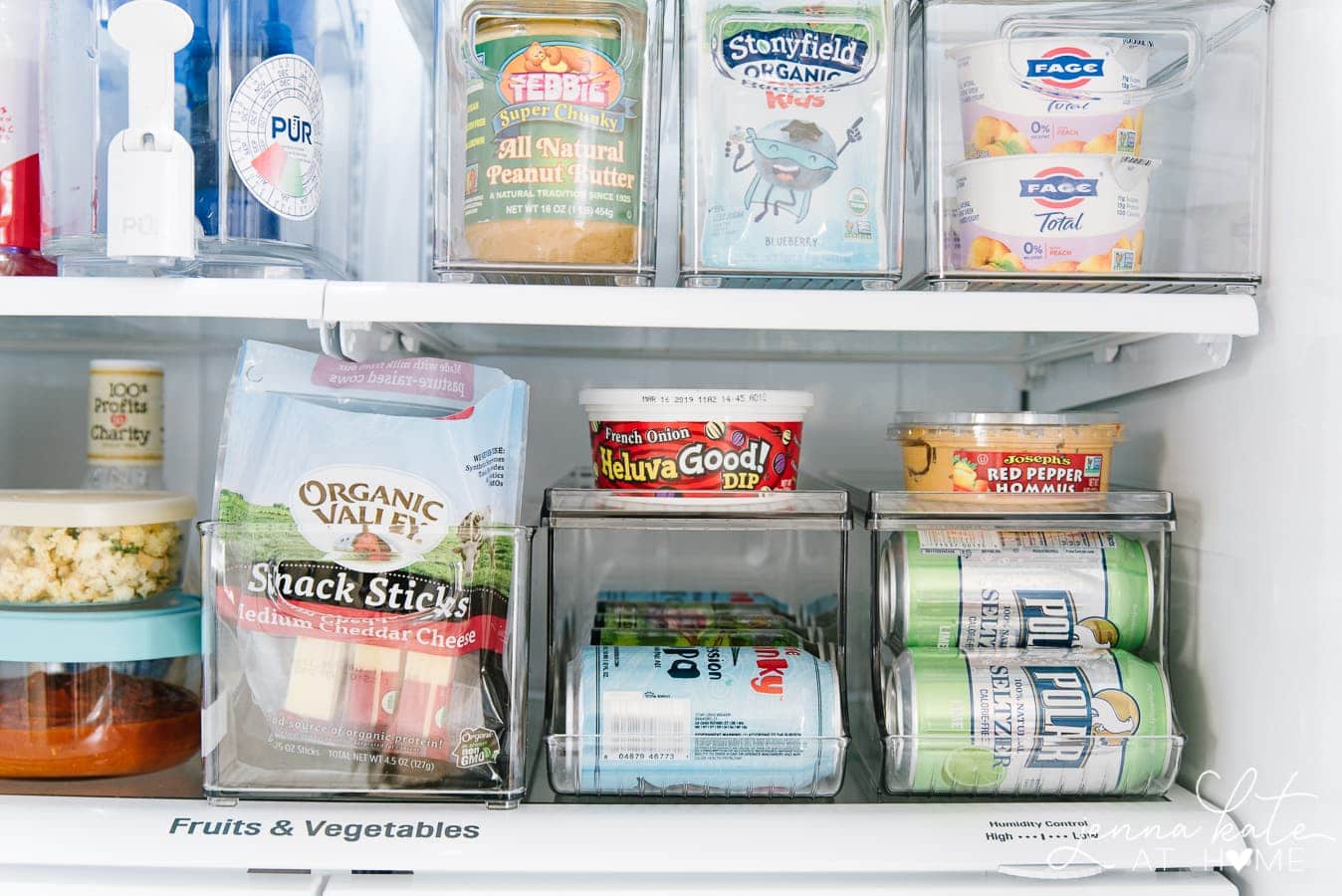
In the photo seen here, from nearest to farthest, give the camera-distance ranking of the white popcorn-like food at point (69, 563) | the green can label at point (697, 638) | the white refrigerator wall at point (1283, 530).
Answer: the white refrigerator wall at point (1283, 530), the white popcorn-like food at point (69, 563), the green can label at point (697, 638)

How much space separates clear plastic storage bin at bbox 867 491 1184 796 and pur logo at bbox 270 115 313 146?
55 centimetres

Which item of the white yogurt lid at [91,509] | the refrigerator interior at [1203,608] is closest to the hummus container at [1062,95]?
the refrigerator interior at [1203,608]

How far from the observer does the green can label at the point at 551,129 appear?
32.8 inches

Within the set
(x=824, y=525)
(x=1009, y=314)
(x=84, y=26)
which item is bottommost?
(x=824, y=525)

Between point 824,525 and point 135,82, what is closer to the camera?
point 135,82

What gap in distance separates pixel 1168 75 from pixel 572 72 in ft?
1.60

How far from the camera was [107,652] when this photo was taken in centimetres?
85

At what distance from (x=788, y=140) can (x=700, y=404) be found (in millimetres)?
221

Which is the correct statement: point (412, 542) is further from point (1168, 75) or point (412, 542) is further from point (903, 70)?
point (1168, 75)

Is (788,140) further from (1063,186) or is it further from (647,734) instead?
(647,734)

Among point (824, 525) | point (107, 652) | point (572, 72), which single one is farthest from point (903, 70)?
point (107, 652)

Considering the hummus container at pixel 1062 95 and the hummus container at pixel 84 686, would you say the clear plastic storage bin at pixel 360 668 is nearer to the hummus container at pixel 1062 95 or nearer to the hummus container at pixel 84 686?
the hummus container at pixel 84 686

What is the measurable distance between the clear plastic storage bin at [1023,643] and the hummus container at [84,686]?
0.59 metres

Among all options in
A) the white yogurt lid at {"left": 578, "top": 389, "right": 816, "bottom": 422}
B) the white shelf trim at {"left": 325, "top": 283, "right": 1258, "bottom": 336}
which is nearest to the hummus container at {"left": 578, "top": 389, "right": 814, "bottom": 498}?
the white yogurt lid at {"left": 578, "top": 389, "right": 816, "bottom": 422}
